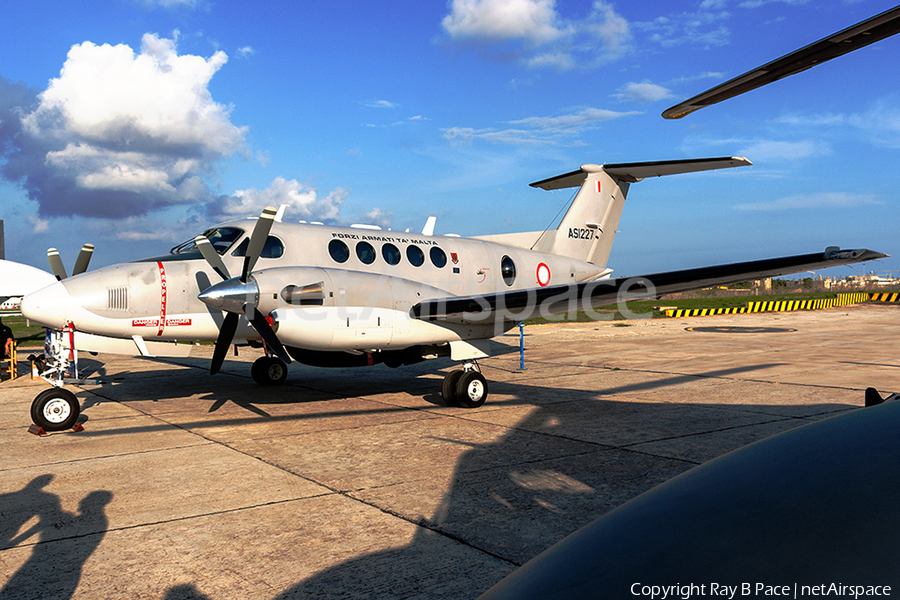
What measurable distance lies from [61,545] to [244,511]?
1291mm

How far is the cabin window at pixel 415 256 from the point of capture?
36.8 ft

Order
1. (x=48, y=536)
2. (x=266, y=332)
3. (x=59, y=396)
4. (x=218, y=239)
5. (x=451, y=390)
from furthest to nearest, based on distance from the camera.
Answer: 1. (x=451, y=390)
2. (x=218, y=239)
3. (x=266, y=332)
4. (x=59, y=396)
5. (x=48, y=536)

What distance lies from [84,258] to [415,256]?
5.47 m

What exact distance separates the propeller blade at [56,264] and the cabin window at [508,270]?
793 centimetres

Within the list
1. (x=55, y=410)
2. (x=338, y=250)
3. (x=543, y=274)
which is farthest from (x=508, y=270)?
(x=55, y=410)

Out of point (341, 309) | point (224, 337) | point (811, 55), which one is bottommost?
point (224, 337)

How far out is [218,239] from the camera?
968 cm

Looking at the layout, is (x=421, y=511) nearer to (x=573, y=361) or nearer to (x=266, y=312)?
(x=266, y=312)

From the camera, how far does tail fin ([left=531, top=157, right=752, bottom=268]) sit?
1420cm

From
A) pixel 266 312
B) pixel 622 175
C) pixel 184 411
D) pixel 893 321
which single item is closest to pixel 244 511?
pixel 266 312

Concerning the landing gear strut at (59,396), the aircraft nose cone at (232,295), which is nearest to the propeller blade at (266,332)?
the aircraft nose cone at (232,295)

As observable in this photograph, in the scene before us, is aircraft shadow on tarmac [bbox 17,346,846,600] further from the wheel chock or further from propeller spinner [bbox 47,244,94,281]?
propeller spinner [bbox 47,244,94,281]

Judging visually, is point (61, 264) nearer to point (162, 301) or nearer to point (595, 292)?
point (162, 301)

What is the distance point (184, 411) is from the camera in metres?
9.79
